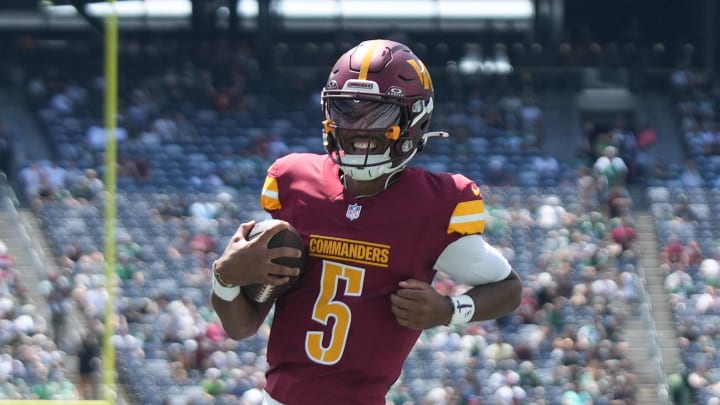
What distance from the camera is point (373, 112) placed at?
3076 millimetres

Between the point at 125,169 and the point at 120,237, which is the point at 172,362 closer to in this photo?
the point at 120,237

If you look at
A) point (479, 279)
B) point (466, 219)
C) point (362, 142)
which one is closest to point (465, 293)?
point (479, 279)

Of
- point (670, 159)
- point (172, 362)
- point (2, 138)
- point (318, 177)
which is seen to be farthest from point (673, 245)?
point (318, 177)

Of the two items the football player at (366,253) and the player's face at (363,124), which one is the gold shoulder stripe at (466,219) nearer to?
the football player at (366,253)

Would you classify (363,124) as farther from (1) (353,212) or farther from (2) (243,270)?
(2) (243,270)

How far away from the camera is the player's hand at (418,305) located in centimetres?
302

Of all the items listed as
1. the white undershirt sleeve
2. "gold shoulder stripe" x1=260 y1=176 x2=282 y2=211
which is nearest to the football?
"gold shoulder stripe" x1=260 y1=176 x2=282 y2=211

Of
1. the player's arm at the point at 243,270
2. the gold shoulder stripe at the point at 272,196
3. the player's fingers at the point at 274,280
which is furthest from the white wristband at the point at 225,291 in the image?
the gold shoulder stripe at the point at 272,196

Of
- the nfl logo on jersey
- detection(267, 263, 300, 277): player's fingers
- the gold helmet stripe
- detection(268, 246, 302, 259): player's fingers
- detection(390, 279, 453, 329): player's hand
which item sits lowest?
detection(390, 279, 453, 329): player's hand

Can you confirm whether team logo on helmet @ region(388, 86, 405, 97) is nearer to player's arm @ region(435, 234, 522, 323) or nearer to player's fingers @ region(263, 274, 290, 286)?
player's arm @ region(435, 234, 522, 323)

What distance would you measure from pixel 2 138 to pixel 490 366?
19.2 feet

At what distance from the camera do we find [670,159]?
15125mm

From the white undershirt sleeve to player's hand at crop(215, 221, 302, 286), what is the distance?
0.38 metres

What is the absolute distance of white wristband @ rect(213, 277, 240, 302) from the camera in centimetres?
312
